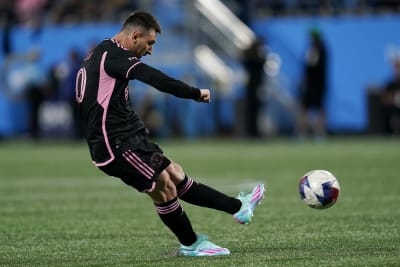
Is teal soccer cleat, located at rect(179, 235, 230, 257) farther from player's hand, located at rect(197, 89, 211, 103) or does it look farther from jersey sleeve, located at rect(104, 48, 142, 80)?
jersey sleeve, located at rect(104, 48, 142, 80)

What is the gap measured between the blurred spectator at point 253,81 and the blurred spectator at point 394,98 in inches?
115

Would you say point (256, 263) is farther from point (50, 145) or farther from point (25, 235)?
point (50, 145)

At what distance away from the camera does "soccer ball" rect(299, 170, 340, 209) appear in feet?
22.8

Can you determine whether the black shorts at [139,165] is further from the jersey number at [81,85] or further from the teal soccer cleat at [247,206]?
the teal soccer cleat at [247,206]

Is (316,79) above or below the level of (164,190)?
above

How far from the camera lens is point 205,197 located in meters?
6.70

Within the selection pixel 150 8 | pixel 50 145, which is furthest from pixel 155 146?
pixel 150 8

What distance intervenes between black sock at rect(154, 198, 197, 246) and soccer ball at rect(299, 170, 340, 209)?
99cm

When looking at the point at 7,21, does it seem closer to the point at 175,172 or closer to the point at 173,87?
the point at 175,172

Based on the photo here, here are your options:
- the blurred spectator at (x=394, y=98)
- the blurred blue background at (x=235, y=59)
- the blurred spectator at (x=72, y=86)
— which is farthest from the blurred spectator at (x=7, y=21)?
the blurred spectator at (x=394, y=98)

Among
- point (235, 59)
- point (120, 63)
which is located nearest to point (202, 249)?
point (120, 63)

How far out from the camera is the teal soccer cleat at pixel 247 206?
662 cm

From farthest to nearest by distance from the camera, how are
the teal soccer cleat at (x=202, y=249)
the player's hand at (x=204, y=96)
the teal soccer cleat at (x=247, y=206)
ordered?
the teal soccer cleat at (x=247, y=206), the teal soccer cleat at (x=202, y=249), the player's hand at (x=204, y=96)

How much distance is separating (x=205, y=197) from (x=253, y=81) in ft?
52.7
